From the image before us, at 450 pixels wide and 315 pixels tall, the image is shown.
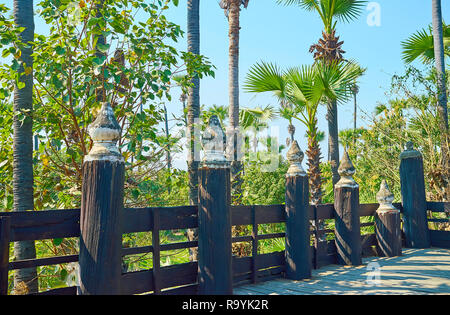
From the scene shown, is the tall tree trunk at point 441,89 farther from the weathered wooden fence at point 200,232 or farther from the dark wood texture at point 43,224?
the dark wood texture at point 43,224

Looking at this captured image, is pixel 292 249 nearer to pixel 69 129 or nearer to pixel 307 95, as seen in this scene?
pixel 69 129

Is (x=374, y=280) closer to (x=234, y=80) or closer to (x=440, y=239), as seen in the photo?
(x=440, y=239)

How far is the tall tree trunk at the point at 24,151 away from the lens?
456 cm

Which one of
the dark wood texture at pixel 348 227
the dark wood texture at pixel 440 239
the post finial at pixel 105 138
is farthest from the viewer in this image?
the dark wood texture at pixel 440 239

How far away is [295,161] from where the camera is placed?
5.77 metres

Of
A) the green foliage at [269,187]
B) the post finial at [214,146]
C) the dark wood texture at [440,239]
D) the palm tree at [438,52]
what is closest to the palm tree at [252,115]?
the green foliage at [269,187]

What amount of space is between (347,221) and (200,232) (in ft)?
10.4

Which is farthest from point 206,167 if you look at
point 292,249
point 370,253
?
point 370,253

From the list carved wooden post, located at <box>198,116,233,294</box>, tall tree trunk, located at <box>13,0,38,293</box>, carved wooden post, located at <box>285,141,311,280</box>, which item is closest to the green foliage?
carved wooden post, located at <box>285,141,311,280</box>

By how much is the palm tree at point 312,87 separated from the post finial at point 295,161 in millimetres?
4746

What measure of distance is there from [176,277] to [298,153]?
2639mm

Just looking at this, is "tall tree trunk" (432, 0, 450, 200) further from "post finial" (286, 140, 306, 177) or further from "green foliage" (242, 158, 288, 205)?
"green foliage" (242, 158, 288, 205)

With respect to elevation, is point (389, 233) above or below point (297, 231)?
below

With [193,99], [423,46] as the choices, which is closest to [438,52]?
[423,46]
